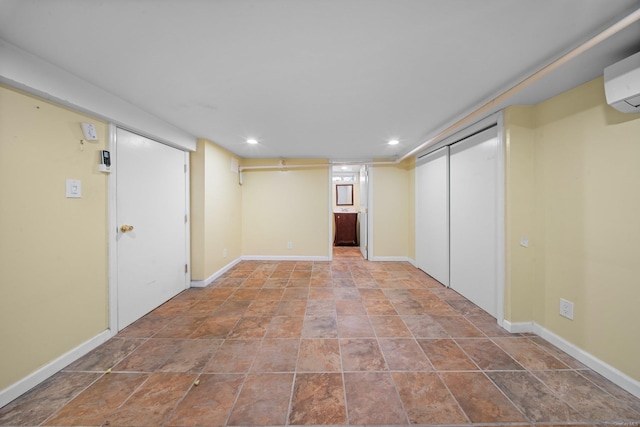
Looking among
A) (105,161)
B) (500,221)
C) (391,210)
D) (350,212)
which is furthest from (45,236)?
(350,212)

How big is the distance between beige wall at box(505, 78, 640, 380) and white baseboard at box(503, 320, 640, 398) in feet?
0.11

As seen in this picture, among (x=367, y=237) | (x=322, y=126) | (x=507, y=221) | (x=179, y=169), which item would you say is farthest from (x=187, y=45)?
(x=367, y=237)

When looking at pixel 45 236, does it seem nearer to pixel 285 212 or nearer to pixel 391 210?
Answer: pixel 285 212

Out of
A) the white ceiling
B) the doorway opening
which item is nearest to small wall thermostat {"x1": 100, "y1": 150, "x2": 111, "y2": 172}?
the white ceiling

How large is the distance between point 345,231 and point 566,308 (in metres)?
4.33

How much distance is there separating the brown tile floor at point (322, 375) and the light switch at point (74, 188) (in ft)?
4.04

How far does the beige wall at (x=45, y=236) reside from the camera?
4.10 feet

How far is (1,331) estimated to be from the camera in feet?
3.98

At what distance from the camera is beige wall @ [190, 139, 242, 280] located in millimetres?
2961

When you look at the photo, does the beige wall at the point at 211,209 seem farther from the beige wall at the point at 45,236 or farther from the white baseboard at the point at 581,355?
the white baseboard at the point at 581,355

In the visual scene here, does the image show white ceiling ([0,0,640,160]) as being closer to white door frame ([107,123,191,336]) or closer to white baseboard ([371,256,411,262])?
white door frame ([107,123,191,336])

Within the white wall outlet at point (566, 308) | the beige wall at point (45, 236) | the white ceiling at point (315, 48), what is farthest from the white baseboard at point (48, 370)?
the white wall outlet at point (566, 308)

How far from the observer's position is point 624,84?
3.87 feet

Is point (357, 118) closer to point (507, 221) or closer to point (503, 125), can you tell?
point (503, 125)
